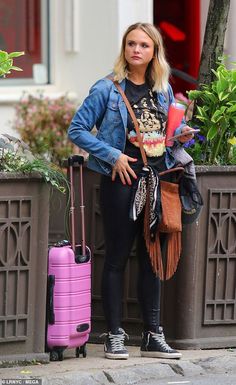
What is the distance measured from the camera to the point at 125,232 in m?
7.13

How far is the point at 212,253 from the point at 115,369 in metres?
0.99

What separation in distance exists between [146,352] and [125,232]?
0.72m

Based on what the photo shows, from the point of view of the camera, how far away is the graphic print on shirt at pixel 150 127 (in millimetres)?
7094

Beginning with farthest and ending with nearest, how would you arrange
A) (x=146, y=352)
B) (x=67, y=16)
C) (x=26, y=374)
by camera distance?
(x=67, y=16) < (x=146, y=352) < (x=26, y=374)

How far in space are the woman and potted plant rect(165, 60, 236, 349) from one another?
267 mm

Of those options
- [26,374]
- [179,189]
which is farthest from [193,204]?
[26,374]

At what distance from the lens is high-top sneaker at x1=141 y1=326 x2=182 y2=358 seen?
23.9ft

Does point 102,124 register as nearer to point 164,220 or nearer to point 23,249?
point 164,220

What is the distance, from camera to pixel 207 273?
7.54 metres

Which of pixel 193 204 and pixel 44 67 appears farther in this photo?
pixel 44 67

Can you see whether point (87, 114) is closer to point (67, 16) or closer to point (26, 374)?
point (26, 374)

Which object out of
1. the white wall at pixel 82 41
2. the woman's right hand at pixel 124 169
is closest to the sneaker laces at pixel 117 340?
the woman's right hand at pixel 124 169

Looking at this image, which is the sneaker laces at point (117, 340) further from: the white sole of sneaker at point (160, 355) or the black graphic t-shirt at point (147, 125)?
the black graphic t-shirt at point (147, 125)

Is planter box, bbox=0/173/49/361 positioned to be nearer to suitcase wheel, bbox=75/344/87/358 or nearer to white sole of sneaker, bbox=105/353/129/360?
suitcase wheel, bbox=75/344/87/358
